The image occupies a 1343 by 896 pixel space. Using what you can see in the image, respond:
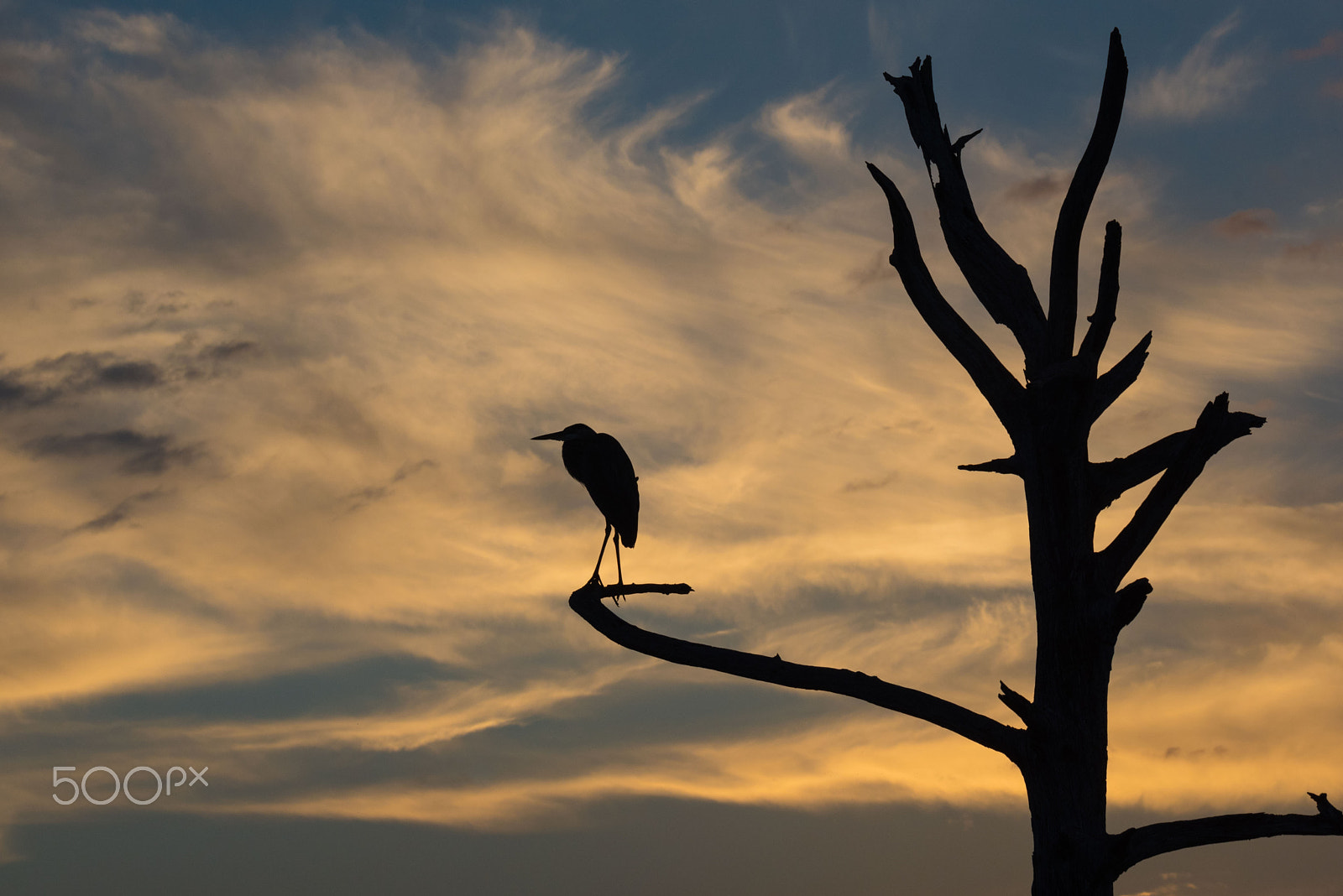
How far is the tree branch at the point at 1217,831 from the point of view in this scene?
7.45m

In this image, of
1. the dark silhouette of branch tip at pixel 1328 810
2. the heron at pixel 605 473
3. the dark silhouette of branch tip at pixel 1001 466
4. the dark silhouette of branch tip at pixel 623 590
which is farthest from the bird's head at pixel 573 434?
the dark silhouette of branch tip at pixel 1328 810

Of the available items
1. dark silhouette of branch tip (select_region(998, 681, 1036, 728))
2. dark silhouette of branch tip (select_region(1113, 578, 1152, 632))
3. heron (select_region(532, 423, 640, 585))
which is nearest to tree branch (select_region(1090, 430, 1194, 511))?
dark silhouette of branch tip (select_region(1113, 578, 1152, 632))

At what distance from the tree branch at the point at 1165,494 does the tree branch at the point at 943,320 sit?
3.89 ft

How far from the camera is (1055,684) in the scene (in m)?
8.07

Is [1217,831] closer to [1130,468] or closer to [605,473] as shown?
[1130,468]

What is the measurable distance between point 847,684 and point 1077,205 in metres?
4.29

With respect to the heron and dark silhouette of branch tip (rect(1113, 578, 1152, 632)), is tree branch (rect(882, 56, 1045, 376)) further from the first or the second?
the heron

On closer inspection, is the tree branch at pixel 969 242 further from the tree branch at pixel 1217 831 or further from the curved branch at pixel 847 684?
the tree branch at pixel 1217 831

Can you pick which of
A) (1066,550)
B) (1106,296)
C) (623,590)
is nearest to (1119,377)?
(1106,296)

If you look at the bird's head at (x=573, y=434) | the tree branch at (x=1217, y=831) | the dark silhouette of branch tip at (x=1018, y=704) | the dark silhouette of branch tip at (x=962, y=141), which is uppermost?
the dark silhouette of branch tip at (x=962, y=141)

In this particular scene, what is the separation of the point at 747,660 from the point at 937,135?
16.3ft

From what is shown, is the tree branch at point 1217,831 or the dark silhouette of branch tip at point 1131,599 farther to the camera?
the dark silhouette of branch tip at point 1131,599

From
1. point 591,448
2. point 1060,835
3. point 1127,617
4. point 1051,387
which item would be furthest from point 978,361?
point 591,448

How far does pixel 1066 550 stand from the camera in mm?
8266
